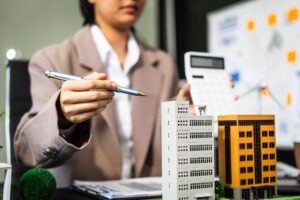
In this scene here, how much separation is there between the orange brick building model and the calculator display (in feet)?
0.51

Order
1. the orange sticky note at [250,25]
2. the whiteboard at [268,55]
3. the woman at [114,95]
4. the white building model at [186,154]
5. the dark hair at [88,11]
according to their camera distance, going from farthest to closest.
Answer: the orange sticky note at [250,25]
the whiteboard at [268,55]
the dark hair at [88,11]
the woman at [114,95]
the white building model at [186,154]

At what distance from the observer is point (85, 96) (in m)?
0.55

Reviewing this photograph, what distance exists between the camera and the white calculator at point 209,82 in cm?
65

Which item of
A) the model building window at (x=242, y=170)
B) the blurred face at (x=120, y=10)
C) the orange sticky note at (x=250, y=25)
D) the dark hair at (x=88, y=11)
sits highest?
the orange sticky note at (x=250, y=25)

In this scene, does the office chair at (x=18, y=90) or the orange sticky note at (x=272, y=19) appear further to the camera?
the orange sticky note at (x=272, y=19)

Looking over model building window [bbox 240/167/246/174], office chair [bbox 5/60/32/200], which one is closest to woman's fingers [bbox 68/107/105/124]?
model building window [bbox 240/167/246/174]

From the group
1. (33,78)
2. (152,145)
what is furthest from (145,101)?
(33,78)

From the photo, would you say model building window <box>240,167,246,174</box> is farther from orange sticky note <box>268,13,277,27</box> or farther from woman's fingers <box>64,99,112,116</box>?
orange sticky note <box>268,13,277,27</box>

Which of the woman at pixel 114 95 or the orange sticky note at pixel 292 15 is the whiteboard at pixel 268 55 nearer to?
the orange sticky note at pixel 292 15

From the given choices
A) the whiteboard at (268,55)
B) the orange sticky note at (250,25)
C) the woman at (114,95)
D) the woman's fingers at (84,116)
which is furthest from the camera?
the orange sticky note at (250,25)

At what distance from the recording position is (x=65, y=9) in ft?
5.46

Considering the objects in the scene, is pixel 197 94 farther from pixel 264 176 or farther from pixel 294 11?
pixel 294 11

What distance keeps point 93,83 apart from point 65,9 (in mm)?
1227

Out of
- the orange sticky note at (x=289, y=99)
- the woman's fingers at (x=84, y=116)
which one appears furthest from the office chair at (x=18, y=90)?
the orange sticky note at (x=289, y=99)
